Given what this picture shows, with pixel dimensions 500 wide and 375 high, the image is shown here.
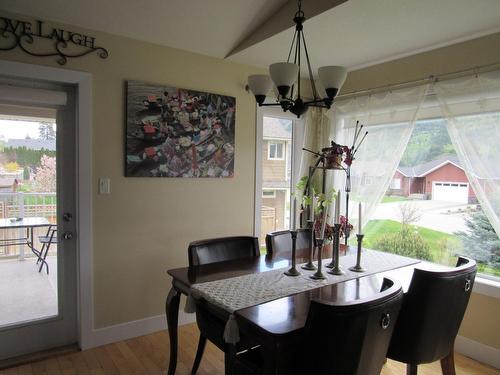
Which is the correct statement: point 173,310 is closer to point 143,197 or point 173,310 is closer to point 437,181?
point 143,197

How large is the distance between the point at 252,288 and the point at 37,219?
178cm

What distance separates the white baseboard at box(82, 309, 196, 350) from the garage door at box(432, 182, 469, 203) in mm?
2396

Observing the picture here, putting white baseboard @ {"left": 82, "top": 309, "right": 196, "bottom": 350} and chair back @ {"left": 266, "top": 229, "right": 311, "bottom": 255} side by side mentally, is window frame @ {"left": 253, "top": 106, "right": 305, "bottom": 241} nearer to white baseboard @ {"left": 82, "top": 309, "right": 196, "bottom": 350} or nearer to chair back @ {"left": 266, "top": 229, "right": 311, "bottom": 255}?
chair back @ {"left": 266, "top": 229, "right": 311, "bottom": 255}

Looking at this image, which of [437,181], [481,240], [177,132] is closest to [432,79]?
[437,181]

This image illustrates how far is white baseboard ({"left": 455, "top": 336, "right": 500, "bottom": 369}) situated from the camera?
99.0 inches

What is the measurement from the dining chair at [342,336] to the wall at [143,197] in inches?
72.1

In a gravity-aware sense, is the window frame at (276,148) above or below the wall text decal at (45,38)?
below

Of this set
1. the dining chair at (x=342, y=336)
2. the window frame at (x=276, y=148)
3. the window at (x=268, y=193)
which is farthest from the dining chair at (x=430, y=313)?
the window frame at (x=276, y=148)

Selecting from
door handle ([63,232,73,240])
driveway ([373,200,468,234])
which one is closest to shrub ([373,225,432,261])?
driveway ([373,200,468,234])

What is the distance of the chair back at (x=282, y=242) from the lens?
8.46 ft

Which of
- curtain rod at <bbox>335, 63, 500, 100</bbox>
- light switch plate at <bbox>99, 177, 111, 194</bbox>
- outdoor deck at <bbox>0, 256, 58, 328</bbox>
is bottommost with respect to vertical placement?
outdoor deck at <bbox>0, 256, 58, 328</bbox>

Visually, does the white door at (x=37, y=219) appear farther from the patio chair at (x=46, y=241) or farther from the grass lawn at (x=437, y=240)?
the grass lawn at (x=437, y=240)

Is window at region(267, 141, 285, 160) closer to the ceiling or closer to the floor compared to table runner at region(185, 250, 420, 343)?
closer to the ceiling

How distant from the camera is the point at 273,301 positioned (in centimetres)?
162
